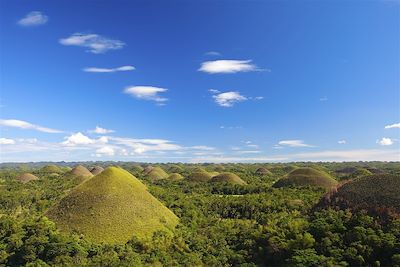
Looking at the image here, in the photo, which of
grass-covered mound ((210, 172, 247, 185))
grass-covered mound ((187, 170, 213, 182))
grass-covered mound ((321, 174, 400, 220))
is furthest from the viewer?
grass-covered mound ((187, 170, 213, 182))

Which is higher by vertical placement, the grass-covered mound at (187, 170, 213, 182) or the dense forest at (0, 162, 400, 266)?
the grass-covered mound at (187, 170, 213, 182)

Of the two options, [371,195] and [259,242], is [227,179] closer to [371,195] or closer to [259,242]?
[371,195]

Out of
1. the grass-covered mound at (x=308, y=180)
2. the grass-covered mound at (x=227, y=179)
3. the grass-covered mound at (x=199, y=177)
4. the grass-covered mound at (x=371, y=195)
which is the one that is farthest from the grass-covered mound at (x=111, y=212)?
the grass-covered mound at (x=199, y=177)

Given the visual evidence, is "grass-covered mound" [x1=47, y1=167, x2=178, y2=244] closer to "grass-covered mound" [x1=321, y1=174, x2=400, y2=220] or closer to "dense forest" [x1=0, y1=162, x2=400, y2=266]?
"dense forest" [x1=0, y1=162, x2=400, y2=266]

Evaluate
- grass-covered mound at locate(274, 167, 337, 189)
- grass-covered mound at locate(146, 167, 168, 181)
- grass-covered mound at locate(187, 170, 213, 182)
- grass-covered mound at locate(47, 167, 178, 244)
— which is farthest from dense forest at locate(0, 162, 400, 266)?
grass-covered mound at locate(146, 167, 168, 181)

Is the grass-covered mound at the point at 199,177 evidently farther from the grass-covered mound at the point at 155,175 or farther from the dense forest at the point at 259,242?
the dense forest at the point at 259,242

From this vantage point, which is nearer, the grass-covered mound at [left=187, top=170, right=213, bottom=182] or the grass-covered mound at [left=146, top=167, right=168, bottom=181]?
the grass-covered mound at [left=187, top=170, right=213, bottom=182]

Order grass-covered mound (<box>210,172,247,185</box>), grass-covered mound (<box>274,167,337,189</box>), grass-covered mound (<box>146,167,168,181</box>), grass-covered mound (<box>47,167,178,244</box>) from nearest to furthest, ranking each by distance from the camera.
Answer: grass-covered mound (<box>47,167,178,244</box>) → grass-covered mound (<box>274,167,337,189</box>) → grass-covered mound (<box>210,172,247,185</box>) → grass-covered mound (<box>146,167,168,181</box>)
